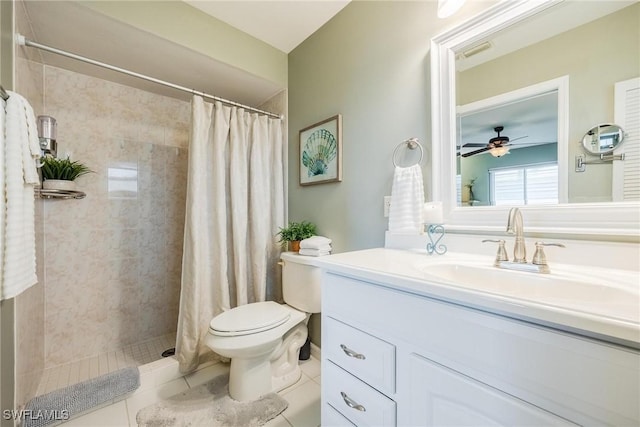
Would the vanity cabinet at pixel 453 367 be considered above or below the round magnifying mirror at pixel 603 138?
below

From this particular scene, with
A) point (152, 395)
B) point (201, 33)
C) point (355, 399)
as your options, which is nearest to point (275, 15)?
point (201, 33)

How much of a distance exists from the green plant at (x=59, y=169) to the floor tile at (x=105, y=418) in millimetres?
1352

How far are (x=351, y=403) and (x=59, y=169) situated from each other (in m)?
2.07

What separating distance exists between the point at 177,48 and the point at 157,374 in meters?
1.94

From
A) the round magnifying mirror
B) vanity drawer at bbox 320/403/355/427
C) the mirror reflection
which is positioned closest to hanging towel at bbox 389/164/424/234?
the mirror reflection

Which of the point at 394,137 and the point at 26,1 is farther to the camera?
the point at 394,137

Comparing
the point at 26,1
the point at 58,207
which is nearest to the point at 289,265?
the point at 58,207

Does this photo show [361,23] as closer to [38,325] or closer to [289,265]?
[289,265]

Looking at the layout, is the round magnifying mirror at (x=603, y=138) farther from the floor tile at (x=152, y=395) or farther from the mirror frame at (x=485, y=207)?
the floor tile at (x=152, y=395)

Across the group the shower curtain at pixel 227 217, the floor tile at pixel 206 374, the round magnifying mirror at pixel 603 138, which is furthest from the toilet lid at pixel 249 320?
the round magnifying mirror at pixel 603 138

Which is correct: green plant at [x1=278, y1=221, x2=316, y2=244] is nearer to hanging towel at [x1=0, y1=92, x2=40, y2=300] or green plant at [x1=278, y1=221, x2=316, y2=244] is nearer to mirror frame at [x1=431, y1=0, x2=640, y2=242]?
mirror frame at [x1=431, y1=0, x2=640, y2=242]

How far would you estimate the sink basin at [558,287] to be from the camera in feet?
1.51

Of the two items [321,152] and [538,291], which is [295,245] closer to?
[321,152]

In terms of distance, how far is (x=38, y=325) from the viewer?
1.51 meters
